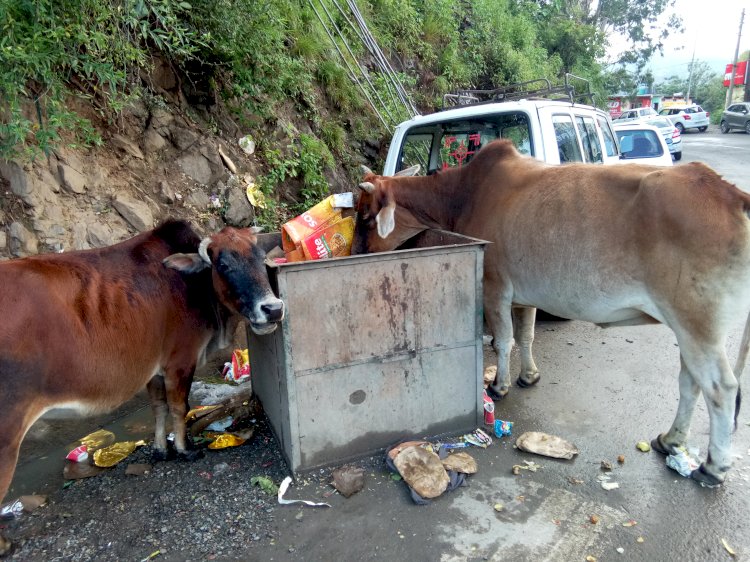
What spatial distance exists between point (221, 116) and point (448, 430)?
5299 mm

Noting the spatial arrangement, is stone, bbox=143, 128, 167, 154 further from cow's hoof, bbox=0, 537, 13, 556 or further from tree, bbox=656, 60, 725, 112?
tree, bbox=656, 60, 725, 112

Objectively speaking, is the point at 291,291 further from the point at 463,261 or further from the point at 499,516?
the point at 499,516

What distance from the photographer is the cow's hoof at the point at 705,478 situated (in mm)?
3383

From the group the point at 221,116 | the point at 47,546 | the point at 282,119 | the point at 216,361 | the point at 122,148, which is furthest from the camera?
the point at 282,119

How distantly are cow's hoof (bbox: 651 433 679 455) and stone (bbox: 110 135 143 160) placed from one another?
5.70 m

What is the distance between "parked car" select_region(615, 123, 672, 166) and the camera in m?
8.32

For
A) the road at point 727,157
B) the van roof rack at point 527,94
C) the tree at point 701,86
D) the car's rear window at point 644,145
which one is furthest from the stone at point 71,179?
the tree at point 701,86

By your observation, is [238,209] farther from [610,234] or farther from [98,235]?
[610,234]

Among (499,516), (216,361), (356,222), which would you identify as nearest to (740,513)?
(499,516)

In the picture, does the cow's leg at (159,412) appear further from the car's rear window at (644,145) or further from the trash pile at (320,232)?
the car's rear window at (644,145)

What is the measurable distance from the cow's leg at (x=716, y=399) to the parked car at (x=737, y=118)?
122ft

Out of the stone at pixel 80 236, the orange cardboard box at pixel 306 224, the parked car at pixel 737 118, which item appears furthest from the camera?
the parked car at pixel 737 118

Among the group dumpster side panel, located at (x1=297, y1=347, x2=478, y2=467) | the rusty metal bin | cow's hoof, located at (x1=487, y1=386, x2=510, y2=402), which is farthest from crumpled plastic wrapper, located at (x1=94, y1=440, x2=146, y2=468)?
cow's hoof, located at (x1=487, y1=386, x2=510, y2=402)

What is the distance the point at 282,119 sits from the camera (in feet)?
26.9
